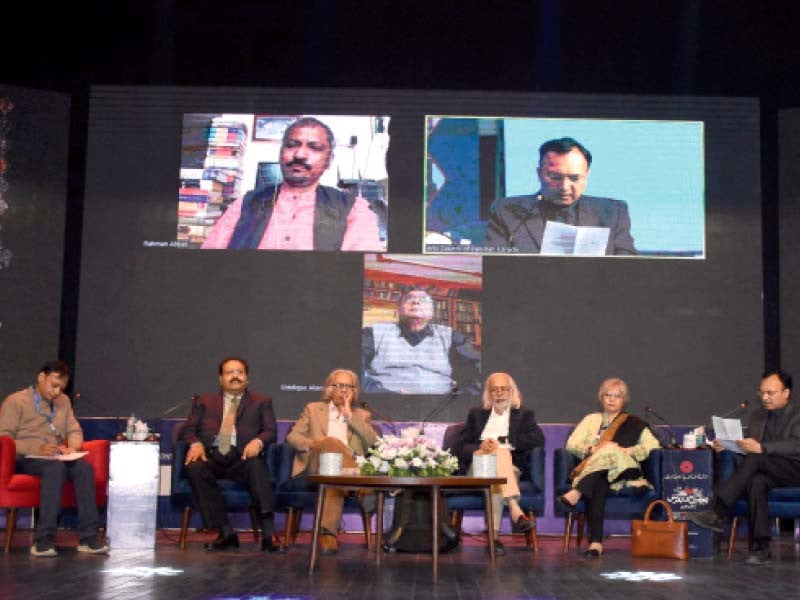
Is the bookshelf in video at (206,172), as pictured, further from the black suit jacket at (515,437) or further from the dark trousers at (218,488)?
the black suit jacket at (515,437)

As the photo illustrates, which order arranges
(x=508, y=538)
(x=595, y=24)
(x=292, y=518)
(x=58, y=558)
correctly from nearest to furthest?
(x=58, y=558)
(x=292, y=518)
(x=508, y=538)
(x=595, y=24)

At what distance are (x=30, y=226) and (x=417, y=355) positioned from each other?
112 inches

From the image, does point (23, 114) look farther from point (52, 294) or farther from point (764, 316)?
point (764, 316)

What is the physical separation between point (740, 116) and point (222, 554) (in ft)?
15.8

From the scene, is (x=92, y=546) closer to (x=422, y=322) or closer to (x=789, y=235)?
(x=422, y=322)

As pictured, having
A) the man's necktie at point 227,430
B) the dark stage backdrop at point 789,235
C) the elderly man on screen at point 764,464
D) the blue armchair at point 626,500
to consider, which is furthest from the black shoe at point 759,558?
the man's necktie at point 227,430

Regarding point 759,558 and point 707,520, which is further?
point 707,520

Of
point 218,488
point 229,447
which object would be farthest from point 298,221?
point 218,488

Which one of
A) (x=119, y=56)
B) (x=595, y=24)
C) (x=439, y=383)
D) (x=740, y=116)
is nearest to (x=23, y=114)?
(x=119, y=56)

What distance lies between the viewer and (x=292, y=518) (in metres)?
6.72

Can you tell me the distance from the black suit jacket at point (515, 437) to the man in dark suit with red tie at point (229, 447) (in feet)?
3.78

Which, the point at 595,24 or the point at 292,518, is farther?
the point at 595,24

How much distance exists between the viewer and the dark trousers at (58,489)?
6.01 metres

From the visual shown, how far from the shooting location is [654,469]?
261 inches
